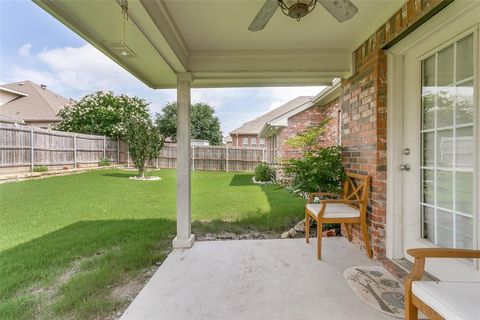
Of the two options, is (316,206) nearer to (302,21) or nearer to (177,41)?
(302,21)

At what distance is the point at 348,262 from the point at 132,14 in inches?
119

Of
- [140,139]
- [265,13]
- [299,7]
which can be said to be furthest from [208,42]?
[140,139]

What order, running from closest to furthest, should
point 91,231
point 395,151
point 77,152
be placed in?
point 395,151
point 91,231
point 77,152

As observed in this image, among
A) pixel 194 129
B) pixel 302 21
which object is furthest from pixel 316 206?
pixel 194 129

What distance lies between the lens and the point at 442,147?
216cm

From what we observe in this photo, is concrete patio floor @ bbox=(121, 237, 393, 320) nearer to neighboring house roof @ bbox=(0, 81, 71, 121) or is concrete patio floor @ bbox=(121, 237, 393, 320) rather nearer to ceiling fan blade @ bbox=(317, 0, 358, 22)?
ceiling fan blade @ bbox=(317, 0, 358, 22)

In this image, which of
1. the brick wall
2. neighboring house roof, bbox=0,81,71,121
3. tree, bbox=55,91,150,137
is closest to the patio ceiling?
the brick wall

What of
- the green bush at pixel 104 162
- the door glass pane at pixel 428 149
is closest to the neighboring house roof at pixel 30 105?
the green bush at pixel 104 162

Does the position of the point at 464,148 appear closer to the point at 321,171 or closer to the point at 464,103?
the point at 464,103

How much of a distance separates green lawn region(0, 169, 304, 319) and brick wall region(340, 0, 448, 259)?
1736 millimetres

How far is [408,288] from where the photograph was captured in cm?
146

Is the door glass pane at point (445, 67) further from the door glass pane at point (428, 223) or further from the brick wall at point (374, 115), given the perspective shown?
the door glass pane at point (428, 223)

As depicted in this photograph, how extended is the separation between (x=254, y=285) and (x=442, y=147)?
6.36ft

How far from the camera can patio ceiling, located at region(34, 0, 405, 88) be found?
220 centimetres
